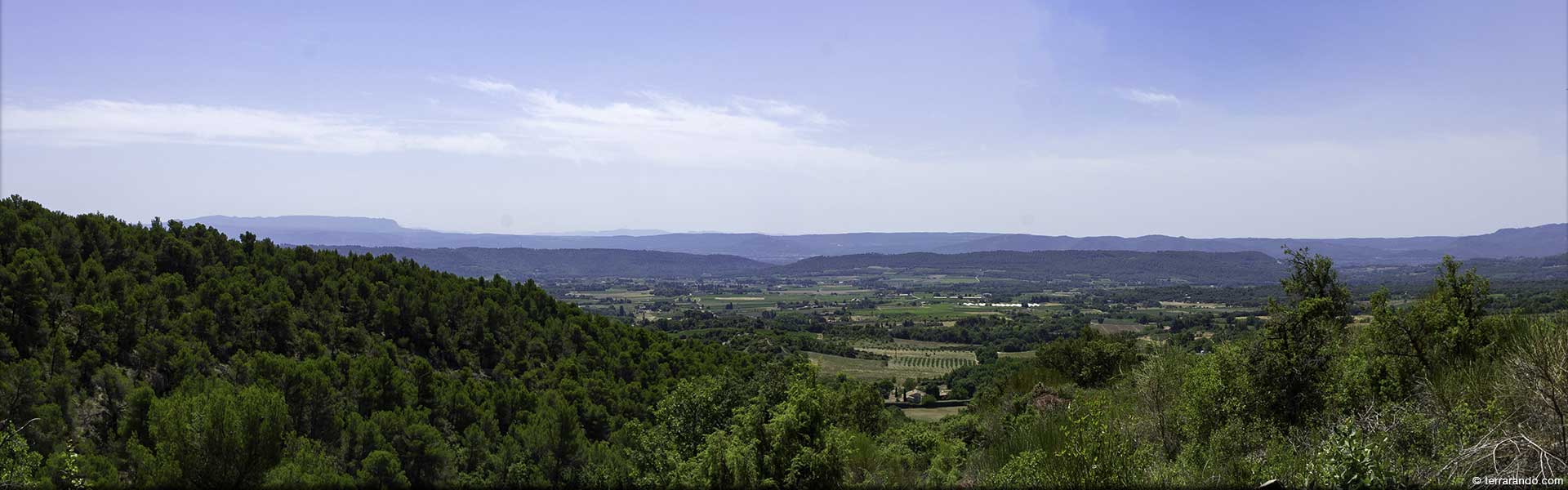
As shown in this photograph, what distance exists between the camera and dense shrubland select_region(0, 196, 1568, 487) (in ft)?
24.9

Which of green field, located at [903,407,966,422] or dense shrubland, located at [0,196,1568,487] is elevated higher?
dense shrubland, located at [0,196,1568,487]

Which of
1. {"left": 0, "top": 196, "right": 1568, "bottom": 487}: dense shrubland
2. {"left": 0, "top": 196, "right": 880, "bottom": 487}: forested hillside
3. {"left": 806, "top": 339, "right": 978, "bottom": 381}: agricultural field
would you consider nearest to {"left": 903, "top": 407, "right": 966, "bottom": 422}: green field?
{"left": 0, "top": 196, "right": 1568, "bottom": 487}: dense shrubland

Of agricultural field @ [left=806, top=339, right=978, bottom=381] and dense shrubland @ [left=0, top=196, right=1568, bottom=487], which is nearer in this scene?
dense shrubland @ [left=0, top=196, right=1568, bottom=487]

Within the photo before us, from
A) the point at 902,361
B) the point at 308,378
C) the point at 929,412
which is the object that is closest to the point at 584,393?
the point at 308,378

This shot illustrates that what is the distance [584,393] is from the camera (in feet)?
122

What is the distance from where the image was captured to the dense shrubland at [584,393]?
7598 mm

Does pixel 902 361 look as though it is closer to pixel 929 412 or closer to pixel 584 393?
pixel 929 412

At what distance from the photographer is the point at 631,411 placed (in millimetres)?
38188

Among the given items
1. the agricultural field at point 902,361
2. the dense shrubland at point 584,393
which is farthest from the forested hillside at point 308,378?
the agricultural field at point 902,361

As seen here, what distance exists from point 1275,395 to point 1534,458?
502 centimetres

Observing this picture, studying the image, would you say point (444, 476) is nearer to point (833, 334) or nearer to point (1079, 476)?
point (1079, 476)

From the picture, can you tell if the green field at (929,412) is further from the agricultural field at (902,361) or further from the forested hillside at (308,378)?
the forested hillside at (308,378)

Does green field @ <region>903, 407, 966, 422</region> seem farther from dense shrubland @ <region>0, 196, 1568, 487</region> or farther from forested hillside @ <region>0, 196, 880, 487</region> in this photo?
forested hillside @ <region>0, 196, 880, 487</region>

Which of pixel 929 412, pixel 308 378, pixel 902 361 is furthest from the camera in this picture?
pixel 902 361
